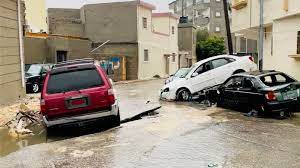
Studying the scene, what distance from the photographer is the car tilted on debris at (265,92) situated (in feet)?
37.6

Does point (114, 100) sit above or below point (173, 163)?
above

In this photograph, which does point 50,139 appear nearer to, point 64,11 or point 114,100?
point 114,100

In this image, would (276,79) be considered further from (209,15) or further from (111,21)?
(209,15)

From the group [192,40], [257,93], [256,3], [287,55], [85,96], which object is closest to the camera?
[85,96]

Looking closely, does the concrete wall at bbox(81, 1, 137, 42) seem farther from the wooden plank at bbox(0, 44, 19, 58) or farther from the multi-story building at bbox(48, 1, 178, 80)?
the wooden plank at bbox(0, 44, 19, 58)

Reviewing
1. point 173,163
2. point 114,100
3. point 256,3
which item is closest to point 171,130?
point 114,100

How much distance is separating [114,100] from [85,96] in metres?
0.76

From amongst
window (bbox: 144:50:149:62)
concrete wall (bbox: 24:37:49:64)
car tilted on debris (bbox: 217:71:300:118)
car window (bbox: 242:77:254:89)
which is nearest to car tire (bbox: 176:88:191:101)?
car tilted on debris (bbox: 217:71:300:118)

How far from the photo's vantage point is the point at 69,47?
94.3 ft

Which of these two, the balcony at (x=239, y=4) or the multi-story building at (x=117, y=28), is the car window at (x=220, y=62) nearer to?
the balcony at (x=239, y=4)

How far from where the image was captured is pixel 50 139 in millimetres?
10242

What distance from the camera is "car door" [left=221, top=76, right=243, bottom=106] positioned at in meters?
13.2

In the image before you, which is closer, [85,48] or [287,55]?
[287,55]

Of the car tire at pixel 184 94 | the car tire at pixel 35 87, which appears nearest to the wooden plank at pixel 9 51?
the car tire at pixel 35 87
